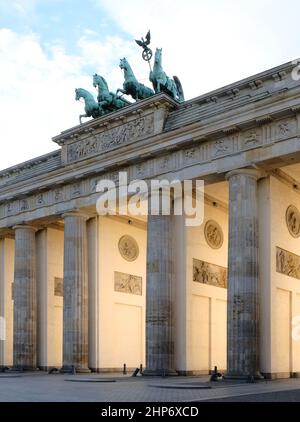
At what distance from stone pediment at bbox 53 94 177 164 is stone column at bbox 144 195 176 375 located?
4.49 metres

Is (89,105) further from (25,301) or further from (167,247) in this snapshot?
(25,301)

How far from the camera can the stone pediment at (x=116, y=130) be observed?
3117 cm

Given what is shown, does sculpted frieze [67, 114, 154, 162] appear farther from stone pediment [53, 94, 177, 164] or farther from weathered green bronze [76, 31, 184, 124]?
weathered green bronze [76, 31, 184, 124]

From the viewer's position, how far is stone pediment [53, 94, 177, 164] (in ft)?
102

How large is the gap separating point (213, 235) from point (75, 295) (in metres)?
7.89

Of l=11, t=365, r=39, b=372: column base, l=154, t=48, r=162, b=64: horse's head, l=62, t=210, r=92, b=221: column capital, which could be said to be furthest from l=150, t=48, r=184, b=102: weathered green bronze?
l=11, t=365, r=39, b=372: column base

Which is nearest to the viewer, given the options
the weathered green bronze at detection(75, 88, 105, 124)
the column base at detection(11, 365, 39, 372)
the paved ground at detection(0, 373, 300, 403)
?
the paved ground at detection(0, 373, 300, 403)

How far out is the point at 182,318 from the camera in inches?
1178

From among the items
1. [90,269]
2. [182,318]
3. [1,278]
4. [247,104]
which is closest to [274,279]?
[182,318]

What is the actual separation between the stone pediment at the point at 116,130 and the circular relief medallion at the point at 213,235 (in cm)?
566

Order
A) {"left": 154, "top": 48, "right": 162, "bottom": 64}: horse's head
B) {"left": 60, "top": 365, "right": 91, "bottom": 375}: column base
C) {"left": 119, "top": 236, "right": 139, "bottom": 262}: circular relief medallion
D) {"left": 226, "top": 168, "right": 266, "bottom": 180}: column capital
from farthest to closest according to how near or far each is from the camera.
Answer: {"left": 119, "top": 236, "right": 139, "bottom": 262}: circular relief medallion
{"left": 60, "top": 365, "right": 91, "bottom": 375}: column base
{"left": 154, "top": 48, "right": 162, "bottom": 64}: horse's head
{"left": 226, "top": 168, "right": 266, "bottom": 180}: column capital

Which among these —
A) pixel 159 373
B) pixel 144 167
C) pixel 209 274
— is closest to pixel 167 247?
pixel 209 274

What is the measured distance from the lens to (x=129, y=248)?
38.5m
